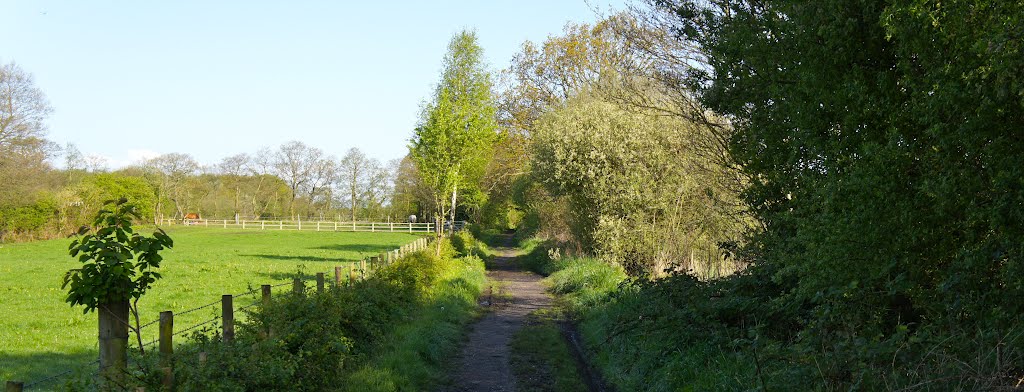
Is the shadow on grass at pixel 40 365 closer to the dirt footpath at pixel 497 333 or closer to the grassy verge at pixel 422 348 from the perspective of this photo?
the grassy verge at pixel 422 348

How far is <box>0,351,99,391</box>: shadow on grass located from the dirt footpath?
5.51 meters

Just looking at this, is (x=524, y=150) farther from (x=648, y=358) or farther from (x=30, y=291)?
(x=648, y=358)

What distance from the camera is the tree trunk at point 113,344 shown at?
5.41m

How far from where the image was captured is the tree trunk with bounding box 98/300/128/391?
5.41m

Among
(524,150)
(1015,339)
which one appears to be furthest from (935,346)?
(524,150)

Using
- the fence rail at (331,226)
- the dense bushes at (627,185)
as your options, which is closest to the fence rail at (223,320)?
the dense bushes at (627,185)

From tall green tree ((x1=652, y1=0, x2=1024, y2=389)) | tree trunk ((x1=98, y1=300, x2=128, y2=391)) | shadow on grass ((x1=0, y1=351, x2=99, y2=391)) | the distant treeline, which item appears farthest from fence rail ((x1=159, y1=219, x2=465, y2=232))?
tree trunk ((x1=98, y1=300, x2=128, y2=391))

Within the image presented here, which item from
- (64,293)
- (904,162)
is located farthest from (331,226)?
(904,162)

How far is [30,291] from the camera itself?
72.1ft

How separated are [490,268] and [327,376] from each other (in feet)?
72.1

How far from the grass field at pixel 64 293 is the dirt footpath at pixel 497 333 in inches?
126

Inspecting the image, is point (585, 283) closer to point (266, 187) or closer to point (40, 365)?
point (40, 365)

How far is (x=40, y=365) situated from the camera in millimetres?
12445

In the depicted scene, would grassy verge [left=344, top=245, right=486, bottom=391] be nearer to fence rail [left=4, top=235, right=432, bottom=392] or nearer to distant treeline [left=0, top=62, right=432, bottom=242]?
fence rail [left=4, top=235, right=432, bottom=392]
